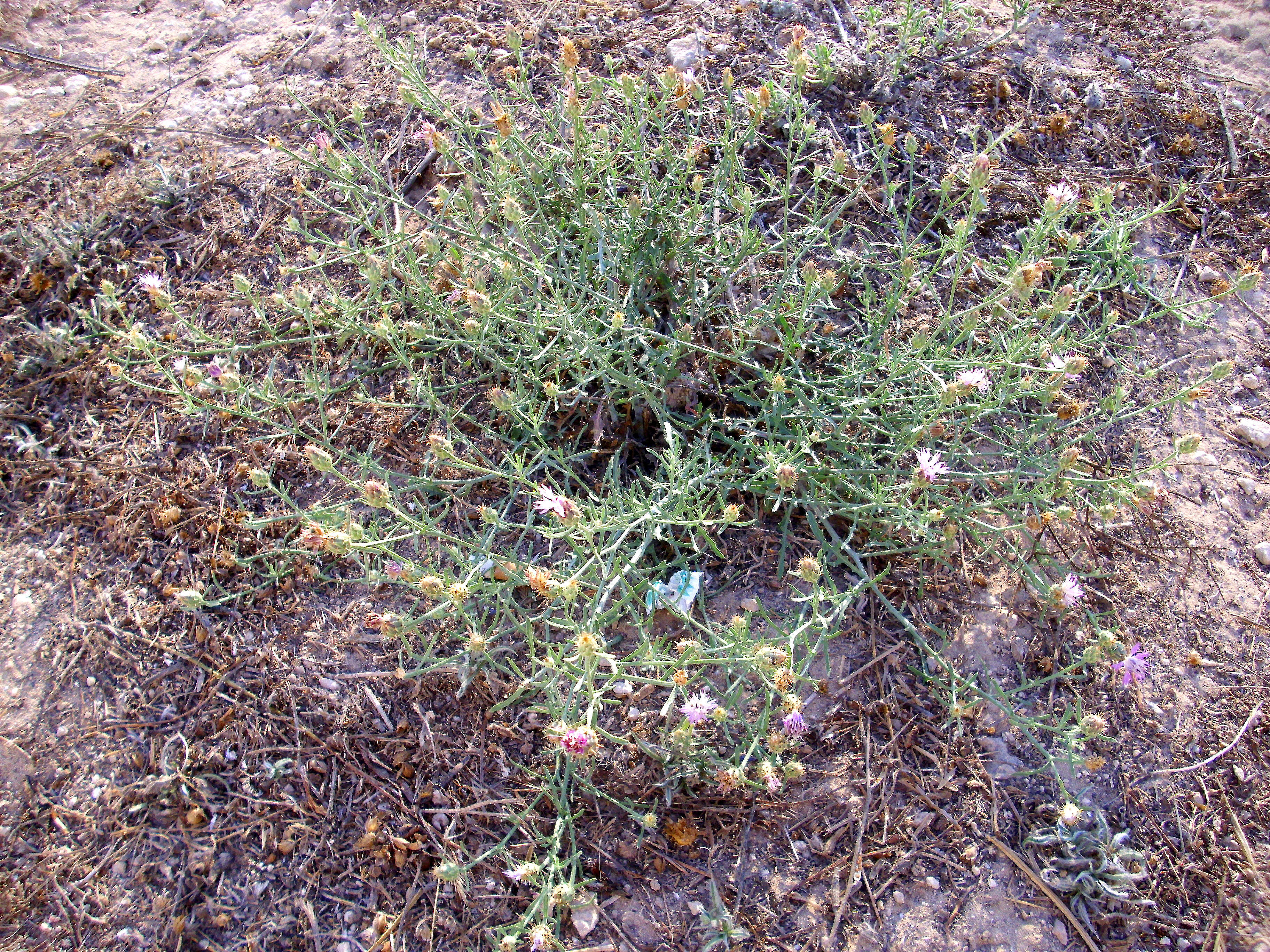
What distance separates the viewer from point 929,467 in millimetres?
2270

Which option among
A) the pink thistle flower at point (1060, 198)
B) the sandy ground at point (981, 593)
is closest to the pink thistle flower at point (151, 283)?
the sandy ground at point (981, 593)

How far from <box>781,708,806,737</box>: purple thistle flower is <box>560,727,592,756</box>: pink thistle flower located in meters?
0.56

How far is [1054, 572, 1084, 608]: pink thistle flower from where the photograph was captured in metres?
2.31

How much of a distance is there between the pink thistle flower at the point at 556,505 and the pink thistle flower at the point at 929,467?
101cm

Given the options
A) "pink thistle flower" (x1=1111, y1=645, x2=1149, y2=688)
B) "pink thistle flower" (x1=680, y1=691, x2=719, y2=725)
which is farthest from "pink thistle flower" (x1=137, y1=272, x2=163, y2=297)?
→ "pink thistle flower" (x1=1111, y1=645, x2=1149, y2=688)

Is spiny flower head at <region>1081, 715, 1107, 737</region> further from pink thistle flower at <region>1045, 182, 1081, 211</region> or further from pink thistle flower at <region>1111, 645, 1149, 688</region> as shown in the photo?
pink thistle flower at <region>1045, 182, 1081, 211</region>

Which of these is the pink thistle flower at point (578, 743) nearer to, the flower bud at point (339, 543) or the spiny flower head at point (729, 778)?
the spiny flower head at point (729, 778)

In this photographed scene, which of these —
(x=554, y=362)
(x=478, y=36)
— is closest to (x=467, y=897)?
(x=554, y=362)


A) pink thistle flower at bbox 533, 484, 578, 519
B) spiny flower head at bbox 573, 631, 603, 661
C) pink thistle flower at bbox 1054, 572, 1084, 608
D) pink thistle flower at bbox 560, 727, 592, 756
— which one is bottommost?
pink thistle flower at bbox 1054, 572, 1084, 608

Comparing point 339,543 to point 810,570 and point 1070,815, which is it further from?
point 1070,815

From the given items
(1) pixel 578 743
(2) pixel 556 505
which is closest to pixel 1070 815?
(1) pixel 578 743

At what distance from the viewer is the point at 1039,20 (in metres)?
3.91

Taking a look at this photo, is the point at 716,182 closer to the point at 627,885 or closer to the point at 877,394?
the point at 877,394

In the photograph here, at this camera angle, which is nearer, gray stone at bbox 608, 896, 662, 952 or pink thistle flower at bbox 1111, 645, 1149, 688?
gray stone at bbox 608, 896, 662, 952
